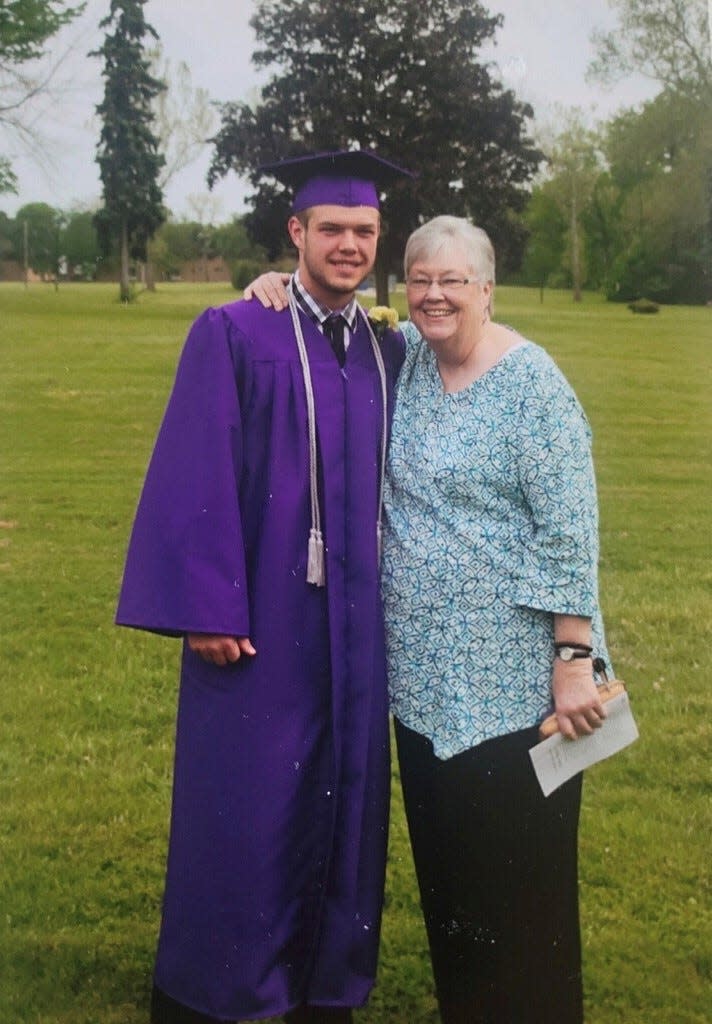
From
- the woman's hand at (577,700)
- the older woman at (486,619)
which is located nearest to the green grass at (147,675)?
the older woman at (486,619)

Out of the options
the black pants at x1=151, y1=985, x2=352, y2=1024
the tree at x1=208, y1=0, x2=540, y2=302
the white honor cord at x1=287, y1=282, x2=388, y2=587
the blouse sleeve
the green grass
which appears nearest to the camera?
the blouse sleeve

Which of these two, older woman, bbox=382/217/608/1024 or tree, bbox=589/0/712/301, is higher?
tree, bbox=589/0/712/301

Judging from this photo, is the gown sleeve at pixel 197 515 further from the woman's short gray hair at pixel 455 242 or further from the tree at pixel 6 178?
the tree at pixel 6 178

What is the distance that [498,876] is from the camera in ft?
7.61

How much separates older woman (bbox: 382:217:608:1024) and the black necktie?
0.13 meters

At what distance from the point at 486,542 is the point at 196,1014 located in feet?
3.79

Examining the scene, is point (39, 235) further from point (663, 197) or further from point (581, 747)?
point (581, 747)

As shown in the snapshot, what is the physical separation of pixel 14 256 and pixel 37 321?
173 millimetres

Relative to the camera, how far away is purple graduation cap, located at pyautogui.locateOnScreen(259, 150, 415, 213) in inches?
90.4

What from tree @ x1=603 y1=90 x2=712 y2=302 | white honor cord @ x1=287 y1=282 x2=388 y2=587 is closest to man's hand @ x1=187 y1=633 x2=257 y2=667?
white honor cord @ x1=287 y1=282 x2=388 y2=587

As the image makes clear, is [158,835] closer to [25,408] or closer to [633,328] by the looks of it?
[25,408]

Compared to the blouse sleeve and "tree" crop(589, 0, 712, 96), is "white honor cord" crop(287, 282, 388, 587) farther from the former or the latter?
"tree" crop(589, 0, 712, 96)

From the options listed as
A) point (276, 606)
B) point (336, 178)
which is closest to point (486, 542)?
point (276, 606)

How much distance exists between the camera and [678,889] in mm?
2971
